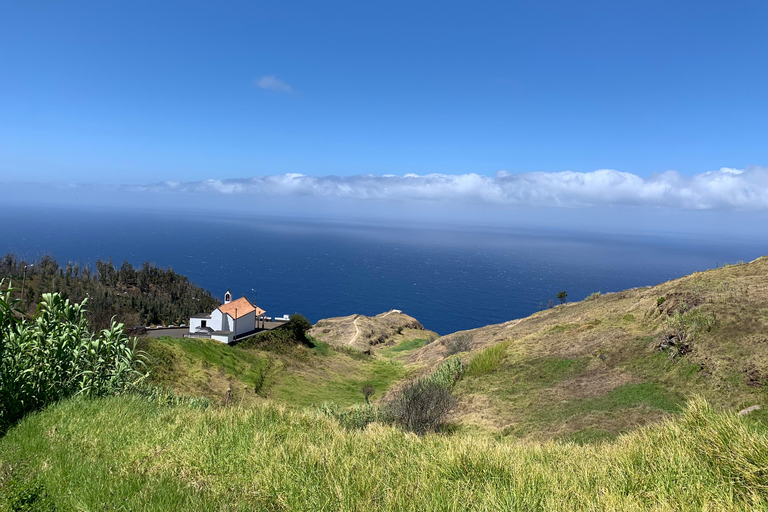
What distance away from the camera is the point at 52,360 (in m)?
7.09

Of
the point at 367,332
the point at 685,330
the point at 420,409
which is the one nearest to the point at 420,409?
the point at 420,409

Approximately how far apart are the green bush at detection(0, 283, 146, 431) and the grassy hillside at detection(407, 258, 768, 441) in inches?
531

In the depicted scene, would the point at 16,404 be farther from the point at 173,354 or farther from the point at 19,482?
the point at 173,354

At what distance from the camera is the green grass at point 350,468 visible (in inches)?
156

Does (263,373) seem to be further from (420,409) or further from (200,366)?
(420,409)

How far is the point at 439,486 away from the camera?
438cm

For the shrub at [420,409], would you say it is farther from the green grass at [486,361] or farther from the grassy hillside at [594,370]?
the green grass at [486,361]

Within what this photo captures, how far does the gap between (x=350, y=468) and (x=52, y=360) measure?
610cm

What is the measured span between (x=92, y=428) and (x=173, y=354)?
25.0 m

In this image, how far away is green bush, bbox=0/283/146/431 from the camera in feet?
20.3

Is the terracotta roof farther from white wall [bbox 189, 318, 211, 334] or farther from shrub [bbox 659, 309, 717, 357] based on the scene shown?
shrub [bbox 659, 309, 717, 357]

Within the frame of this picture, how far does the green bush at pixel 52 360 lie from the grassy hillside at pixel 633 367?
1348 centimetres

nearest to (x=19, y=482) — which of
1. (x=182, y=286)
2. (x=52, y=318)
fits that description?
(x=52, y=318)

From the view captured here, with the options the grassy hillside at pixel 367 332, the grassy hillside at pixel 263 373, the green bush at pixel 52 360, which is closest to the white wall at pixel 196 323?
the grassy hillside at pixel 263 373
